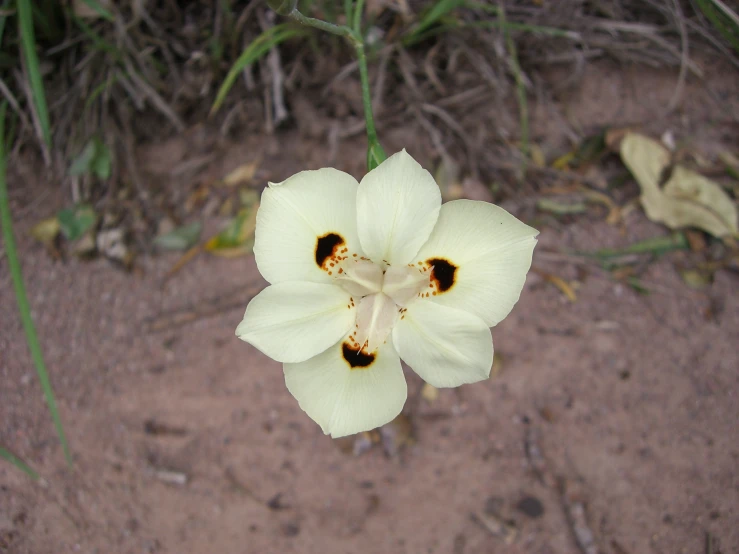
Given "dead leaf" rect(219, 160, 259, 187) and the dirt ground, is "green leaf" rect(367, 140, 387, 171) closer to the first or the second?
the dirt ground

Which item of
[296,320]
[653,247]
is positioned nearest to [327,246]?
[296,320]

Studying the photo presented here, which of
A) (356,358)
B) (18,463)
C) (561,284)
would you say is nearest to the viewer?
(356,358)

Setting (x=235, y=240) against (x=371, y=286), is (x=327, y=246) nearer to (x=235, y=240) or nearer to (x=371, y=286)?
(x=371, y=286)

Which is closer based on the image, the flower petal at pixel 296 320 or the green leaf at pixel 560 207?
the flower petal at pixel 296 320

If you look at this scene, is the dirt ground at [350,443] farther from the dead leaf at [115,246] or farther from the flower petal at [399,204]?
the flower petal at [399,204]

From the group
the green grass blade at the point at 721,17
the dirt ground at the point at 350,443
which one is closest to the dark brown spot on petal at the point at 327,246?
the dirt ground at the point at 350,443

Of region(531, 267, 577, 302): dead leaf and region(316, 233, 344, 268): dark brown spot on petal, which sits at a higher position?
region(316, 233, 344, 268): dark brown spot on petal

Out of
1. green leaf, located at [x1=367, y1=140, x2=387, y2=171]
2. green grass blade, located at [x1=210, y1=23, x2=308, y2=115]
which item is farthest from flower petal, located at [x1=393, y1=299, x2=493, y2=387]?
green grass blade, located at [x1=210, y1=23, x2=308, y2=115]
